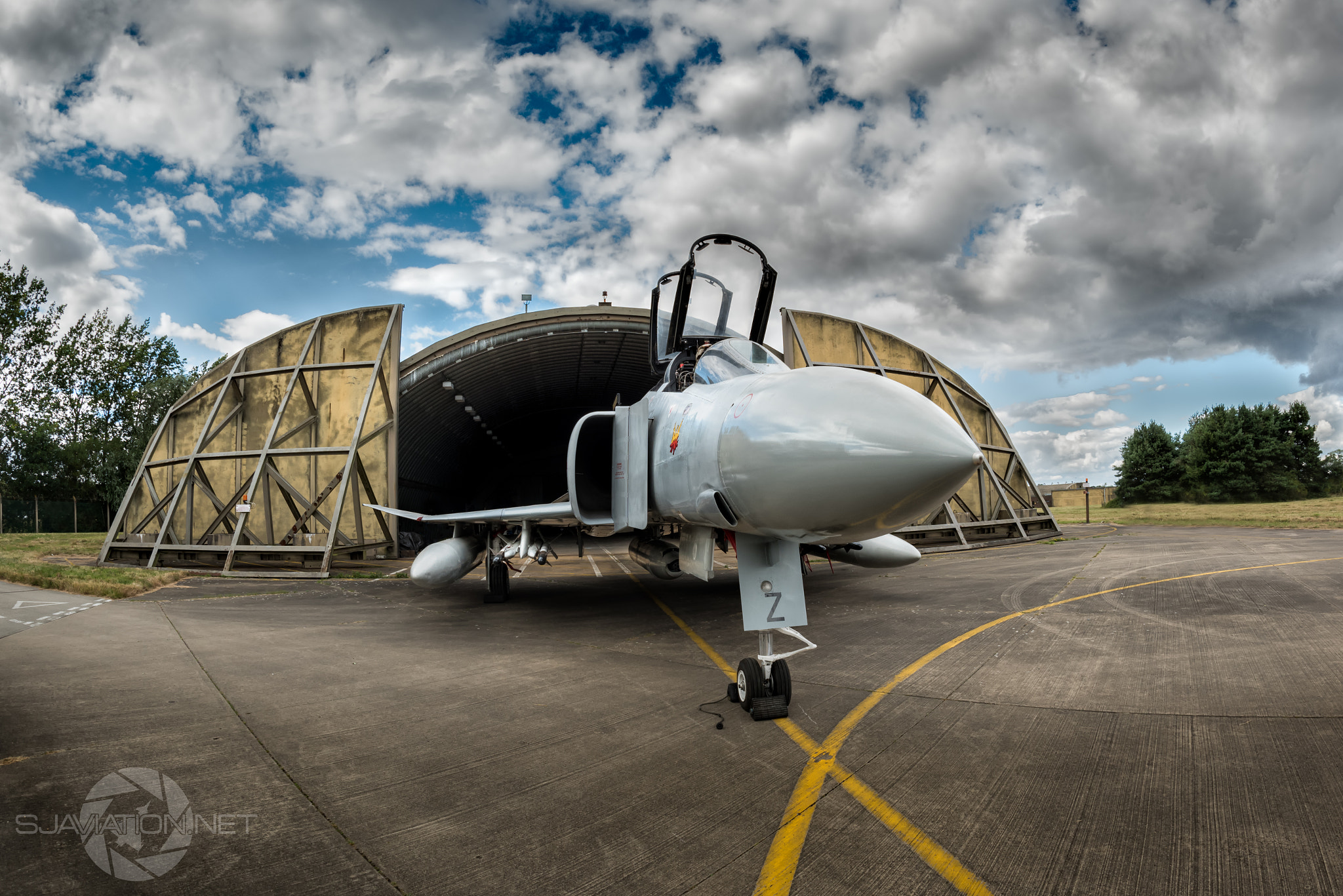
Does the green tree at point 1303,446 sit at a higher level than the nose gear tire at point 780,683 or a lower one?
higher

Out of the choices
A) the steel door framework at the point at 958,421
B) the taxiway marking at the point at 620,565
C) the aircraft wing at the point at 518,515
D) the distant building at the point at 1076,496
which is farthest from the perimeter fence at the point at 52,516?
the distant building at the point at 1076,496

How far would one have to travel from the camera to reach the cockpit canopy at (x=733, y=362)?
566cm

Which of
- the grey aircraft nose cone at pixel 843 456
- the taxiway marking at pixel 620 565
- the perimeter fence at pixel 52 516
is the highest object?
the grey aircraft nose cone at pixel 843 456

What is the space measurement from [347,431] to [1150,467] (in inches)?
2315

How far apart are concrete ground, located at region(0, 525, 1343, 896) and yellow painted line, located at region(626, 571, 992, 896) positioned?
0.05 ft

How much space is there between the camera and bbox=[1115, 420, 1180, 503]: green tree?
4900 cm

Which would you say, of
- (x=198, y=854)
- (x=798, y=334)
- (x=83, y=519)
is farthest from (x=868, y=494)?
(x=83, y=519)

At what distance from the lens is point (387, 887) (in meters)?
2.41

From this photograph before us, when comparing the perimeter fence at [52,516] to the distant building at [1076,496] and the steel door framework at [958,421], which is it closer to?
the steel door framework at [958,421]

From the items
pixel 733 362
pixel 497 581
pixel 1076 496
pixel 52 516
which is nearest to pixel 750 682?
pixel 733 362

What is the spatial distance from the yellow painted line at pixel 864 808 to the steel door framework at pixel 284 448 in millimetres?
14828

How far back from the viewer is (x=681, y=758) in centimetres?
372

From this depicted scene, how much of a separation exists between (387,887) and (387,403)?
54.4ft

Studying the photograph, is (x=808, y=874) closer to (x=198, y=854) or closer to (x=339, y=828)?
(x=339, y=828)
